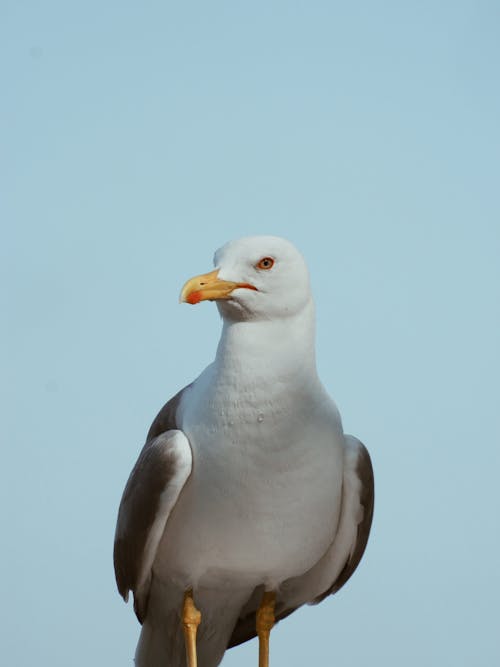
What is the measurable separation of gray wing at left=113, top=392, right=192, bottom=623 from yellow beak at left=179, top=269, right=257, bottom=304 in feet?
1.91

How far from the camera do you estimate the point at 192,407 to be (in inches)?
179

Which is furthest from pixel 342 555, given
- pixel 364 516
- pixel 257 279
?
pixel 257 279

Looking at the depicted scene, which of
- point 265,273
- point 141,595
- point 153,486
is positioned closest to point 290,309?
point 265,273

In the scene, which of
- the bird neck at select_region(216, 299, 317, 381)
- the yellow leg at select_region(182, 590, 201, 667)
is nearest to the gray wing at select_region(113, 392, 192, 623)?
the yellow leg at select_region(182, 590, 201, 667)

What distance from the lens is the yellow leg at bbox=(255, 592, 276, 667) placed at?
4.86 meters

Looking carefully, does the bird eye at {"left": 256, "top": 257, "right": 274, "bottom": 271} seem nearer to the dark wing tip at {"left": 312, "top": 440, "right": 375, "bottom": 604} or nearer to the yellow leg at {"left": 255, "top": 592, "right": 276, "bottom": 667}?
the dark wing tip at {"left": 312, "top": 440, "right": 375, "bottom": 604}

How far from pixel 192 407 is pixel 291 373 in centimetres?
39

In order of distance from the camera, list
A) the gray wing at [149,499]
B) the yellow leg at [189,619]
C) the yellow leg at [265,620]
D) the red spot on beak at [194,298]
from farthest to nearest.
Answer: the yellow leg at [265,620] < the yellow leg at [189,619] < the gray wing at [149,499] < the red spot on beak at [194,298]

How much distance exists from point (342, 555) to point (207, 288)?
50.8 inches

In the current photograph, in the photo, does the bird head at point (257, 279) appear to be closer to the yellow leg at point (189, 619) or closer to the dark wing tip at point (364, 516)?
the dark wing tip at point (364, 516)

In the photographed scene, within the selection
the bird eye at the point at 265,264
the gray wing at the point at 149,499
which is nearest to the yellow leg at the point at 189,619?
the gray wing at the point at 149,499

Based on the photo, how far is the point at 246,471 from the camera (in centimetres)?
435

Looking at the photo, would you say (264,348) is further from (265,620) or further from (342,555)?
(265,620)

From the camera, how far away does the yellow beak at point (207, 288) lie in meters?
4.18
